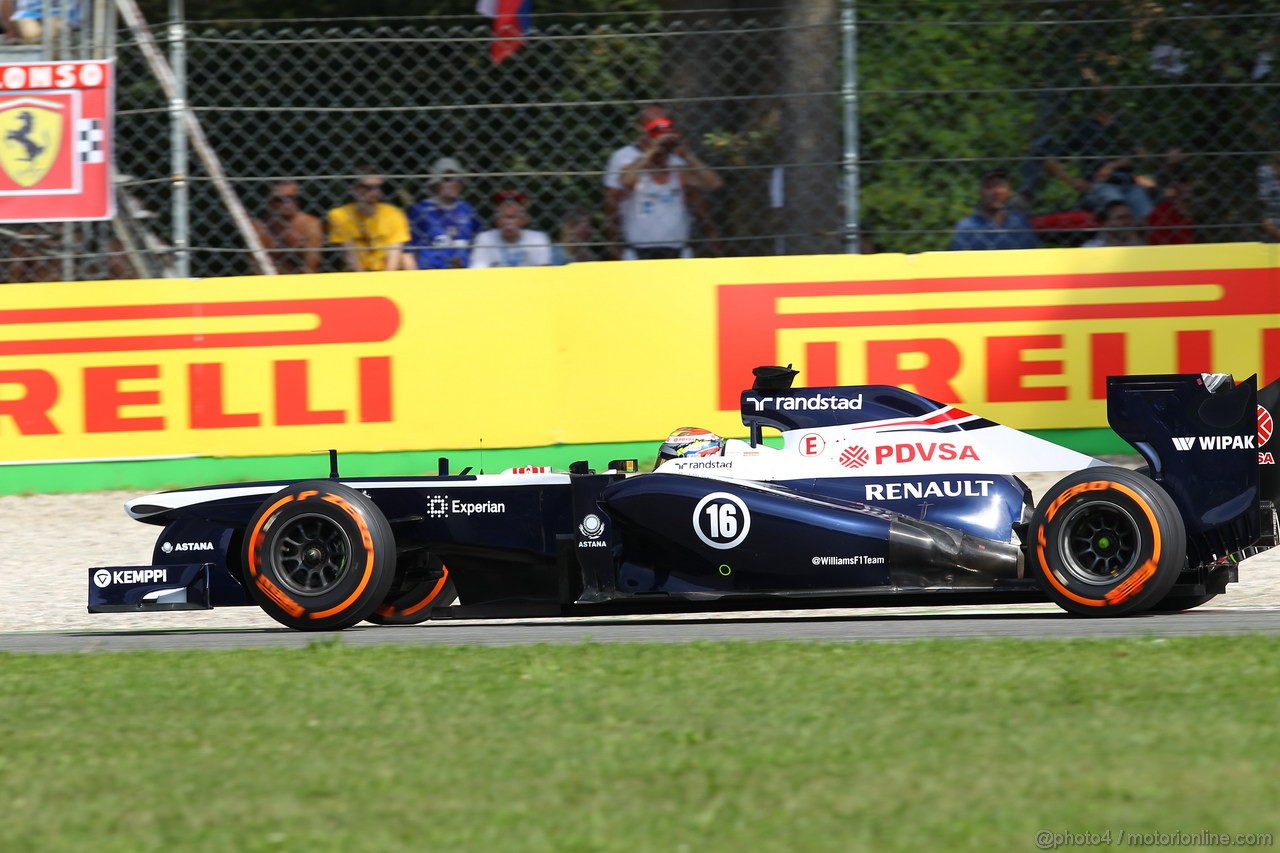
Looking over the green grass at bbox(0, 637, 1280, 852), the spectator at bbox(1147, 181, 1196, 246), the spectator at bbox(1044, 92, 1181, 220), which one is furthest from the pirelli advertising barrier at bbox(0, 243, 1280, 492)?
the green grass at bbox(0, 637, 1280, 852)

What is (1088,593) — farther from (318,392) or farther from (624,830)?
(318,392)

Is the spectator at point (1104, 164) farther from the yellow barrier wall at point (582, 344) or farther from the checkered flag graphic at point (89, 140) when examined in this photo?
the checkered flag graphic at point (89, 140)

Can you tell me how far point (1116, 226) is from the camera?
1030 cm

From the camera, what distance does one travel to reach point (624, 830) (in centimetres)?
391

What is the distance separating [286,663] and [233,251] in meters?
4.58

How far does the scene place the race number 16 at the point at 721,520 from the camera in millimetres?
6820

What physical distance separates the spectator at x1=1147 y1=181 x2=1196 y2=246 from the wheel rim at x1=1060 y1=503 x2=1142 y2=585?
4.04 metres

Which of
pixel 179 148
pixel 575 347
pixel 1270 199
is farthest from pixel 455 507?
pixel 1270 199

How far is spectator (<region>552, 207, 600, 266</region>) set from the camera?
33.8 feet

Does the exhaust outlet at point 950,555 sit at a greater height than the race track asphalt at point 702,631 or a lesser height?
greater

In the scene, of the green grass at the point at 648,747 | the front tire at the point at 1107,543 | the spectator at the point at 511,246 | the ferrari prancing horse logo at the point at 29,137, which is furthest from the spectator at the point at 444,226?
the front tire at the point at 1107,543

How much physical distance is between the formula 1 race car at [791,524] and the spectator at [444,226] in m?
3.12

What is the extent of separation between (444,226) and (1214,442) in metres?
4.96

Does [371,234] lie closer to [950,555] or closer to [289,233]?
[289,233]
